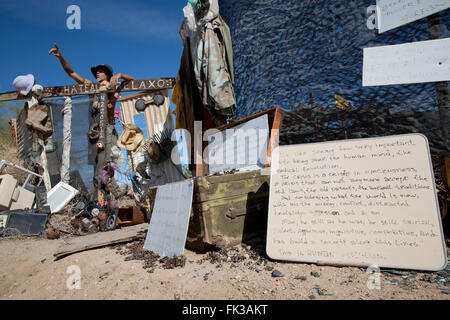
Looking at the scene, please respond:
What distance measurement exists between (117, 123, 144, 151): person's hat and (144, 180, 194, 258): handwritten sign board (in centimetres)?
407

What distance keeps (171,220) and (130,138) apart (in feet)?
15.5

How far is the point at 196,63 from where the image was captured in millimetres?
3359

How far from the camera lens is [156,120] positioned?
7.07 m

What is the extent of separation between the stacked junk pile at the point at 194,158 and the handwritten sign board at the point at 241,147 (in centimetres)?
1

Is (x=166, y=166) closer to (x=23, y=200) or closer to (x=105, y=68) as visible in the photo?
(x=105, y=68)

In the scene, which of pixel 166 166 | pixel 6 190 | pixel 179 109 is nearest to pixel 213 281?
pixel 179 109

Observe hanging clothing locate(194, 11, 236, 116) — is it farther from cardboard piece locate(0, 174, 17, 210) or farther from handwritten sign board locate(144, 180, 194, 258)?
cardboard piece locate(0, 174, 17, 210)

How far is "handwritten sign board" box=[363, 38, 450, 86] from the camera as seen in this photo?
1739 millimetres

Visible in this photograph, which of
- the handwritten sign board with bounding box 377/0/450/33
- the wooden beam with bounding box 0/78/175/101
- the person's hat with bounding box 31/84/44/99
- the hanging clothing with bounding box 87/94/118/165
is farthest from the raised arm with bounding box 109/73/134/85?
the handwritten sign board with bounding box 377/0/450/33

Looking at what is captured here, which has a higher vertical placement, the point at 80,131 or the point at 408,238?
the point at 80,131

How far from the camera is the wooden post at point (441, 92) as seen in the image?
1798 mm

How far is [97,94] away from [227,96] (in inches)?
156
